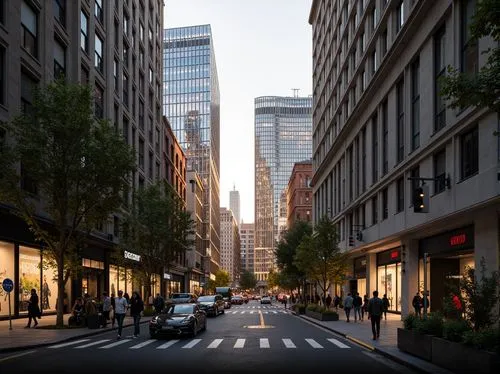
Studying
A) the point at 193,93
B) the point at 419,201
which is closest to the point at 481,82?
the point at 419,201

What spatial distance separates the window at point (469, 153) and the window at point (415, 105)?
6444 millimetres

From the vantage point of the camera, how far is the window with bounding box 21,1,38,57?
101ft

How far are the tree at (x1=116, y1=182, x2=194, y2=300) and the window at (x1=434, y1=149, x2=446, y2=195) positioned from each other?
77.2 ft

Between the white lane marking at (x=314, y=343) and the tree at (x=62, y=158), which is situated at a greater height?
the tree at (x=62, y=158)

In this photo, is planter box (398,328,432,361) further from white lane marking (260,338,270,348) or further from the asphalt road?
white lane marking (260,338,270,348)

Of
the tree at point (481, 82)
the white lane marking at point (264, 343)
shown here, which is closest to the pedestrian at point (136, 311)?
the white lane marking at point (264, 343)

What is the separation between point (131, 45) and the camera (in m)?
55.2

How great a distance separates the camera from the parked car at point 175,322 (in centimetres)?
2214

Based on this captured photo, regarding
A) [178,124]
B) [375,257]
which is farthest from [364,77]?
[178,124]

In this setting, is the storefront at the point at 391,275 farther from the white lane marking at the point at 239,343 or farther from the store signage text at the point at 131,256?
the white lane marking at the point at 239,343

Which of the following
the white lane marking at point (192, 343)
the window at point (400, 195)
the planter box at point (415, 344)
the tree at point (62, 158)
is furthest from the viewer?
the window at point (400, 195)

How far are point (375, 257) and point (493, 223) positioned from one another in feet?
82.8

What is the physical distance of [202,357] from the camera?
16.0 metres

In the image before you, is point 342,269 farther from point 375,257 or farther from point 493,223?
point 493,223
